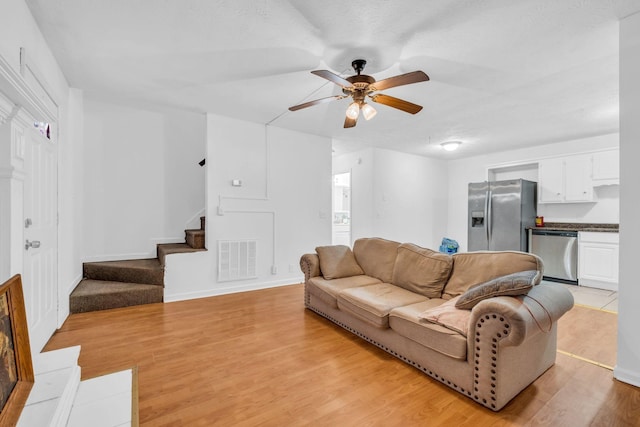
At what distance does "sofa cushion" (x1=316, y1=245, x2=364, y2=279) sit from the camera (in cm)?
327

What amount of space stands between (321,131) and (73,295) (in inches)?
150

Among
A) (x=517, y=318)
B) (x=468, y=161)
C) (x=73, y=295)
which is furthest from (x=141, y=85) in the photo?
(x=468, y=161)

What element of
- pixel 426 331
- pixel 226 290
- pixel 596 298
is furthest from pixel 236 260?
pixel 596 298

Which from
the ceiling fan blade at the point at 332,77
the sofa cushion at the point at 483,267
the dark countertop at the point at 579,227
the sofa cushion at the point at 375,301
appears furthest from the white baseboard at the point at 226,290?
the dark countertop at the point at 579,227

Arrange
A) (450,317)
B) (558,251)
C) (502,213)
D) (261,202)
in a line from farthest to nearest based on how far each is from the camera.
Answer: (502,213), (558,251), (261,202), (450,317)

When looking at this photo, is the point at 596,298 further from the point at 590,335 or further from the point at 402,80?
the point at 402,80

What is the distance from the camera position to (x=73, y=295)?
3127 mm

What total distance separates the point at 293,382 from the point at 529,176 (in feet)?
19.5

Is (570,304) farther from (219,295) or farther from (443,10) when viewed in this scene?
(219,295)

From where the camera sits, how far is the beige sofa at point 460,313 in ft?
5.45

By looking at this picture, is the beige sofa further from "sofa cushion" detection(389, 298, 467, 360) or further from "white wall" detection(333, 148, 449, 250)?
"white wall" detection(333, 148, 449, 250)

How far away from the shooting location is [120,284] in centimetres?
361

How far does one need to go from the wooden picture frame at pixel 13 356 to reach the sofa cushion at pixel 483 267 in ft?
8.92

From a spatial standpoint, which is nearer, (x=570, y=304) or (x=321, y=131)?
(x=570, y=304)
